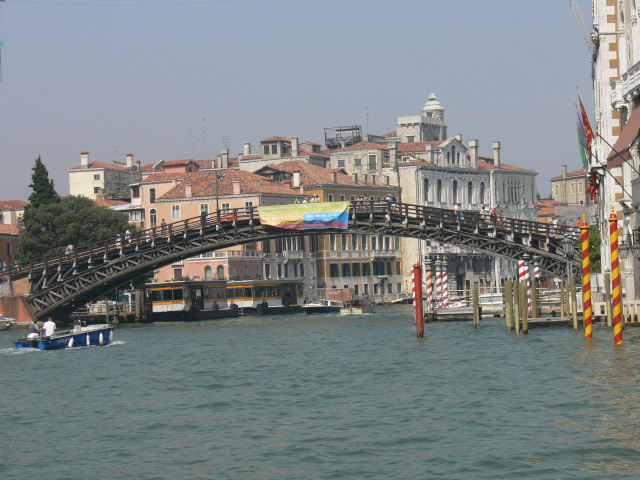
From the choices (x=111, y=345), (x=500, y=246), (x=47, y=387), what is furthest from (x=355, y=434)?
(x=500, y=246)

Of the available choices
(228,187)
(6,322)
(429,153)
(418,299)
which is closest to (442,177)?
(429,153)

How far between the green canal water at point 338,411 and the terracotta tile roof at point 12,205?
5957cm

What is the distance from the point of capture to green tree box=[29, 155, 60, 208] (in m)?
69.0

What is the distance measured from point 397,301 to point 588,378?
60162 mm

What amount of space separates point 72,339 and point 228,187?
3828cm

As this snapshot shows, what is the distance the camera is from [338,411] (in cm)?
2075

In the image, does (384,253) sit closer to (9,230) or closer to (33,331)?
(9,230)

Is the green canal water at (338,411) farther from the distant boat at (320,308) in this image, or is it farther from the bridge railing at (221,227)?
the distant boat at (320,308)

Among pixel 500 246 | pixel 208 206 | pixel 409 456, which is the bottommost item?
pixel 409 456

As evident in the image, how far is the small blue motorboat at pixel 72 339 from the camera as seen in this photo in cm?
3634

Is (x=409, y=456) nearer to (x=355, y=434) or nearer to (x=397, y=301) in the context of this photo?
(x=355, y=434)

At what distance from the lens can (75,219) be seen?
64500 mm

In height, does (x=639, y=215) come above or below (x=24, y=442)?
above

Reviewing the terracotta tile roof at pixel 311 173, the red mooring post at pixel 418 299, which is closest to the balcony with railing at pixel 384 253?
the terracotta tile roof at pixel 311 173
